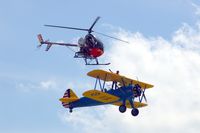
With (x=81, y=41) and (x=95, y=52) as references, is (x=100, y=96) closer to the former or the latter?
(x=95, y=52)

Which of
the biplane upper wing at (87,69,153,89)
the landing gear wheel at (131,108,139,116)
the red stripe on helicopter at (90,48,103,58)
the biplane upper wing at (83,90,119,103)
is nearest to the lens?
the biplane upper wing at (83,90,119,103)

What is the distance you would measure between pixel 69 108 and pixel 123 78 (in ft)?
21.1

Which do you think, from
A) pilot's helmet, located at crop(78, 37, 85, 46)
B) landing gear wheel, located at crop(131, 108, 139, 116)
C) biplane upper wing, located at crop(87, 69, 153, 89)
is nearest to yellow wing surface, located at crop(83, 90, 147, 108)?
landing gear wheel, located at crop(131, 108, 139, 116)

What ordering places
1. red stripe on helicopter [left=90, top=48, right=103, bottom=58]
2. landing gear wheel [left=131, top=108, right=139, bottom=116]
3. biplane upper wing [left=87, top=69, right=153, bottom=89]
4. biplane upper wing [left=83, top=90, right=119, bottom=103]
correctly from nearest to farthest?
biplane upper wing [left=83, top=90, right=119, bottom=103], biplane upper wing [left=87, top=69, right=153, bottom=89], landing gear wheel [left=131, top=108, right=139, bottom=116], red stripe on helicopter [left=90, top=48, right=103, bottom=58]

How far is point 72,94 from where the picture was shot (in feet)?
208

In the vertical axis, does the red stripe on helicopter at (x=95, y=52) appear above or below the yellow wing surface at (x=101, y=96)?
above

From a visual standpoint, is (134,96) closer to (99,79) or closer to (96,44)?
(99,79)

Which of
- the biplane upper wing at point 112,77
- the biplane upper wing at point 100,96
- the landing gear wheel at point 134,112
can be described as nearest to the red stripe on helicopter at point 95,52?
the biplane upper wing at point 112,77

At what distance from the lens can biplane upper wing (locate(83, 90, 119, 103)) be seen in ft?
177

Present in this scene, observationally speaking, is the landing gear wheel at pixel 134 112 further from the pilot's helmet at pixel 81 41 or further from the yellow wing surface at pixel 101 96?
the pilot's helmet at pixel 81 41

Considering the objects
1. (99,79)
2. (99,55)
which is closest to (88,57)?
(99,55)

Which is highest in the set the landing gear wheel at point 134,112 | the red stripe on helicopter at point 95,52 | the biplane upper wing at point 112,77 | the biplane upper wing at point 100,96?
the red stripe on helicopter at point 95,52

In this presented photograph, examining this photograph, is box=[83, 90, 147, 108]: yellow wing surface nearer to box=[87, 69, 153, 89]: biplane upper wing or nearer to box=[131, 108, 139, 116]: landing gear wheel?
box=[131, 108, 139, 116]: landing gear wheel

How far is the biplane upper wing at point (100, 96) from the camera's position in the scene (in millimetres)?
53938
